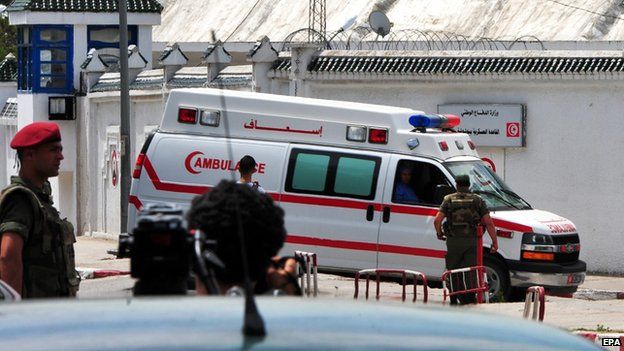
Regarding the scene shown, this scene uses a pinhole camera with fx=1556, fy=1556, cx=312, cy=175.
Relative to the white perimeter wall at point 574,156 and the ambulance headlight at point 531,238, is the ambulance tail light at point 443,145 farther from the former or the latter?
the white perimeter wall at point 574,156

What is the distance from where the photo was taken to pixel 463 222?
1584 cm

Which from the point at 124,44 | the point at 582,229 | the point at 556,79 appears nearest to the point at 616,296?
the point at 582,229

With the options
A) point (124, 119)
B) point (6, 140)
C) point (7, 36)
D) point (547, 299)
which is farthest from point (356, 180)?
point (7, 36)

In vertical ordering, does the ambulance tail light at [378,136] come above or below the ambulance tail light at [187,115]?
below

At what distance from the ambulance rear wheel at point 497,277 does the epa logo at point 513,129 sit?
6001 millimetres

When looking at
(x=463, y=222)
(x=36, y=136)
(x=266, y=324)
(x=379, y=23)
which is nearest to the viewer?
(x=266, y=324)

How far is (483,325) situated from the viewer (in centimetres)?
379

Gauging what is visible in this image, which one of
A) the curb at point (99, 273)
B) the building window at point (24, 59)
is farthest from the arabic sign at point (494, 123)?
the building window at point (24, 59)

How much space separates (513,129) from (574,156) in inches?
39.5

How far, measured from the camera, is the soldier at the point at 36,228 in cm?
711

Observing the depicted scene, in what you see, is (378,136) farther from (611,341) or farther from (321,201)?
(611,341)

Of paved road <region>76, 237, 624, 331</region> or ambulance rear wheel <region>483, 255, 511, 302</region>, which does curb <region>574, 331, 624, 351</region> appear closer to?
paved road <region>76, 237, 624, 331</region>

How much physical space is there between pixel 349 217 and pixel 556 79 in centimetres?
632

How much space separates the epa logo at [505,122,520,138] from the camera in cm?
2275
